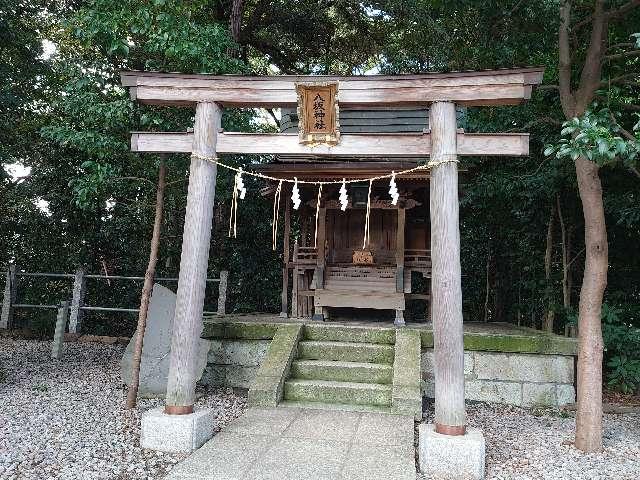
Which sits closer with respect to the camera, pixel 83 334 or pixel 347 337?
pixel 347 337

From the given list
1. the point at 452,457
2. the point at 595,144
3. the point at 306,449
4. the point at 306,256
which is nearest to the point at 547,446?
the point at 452,457

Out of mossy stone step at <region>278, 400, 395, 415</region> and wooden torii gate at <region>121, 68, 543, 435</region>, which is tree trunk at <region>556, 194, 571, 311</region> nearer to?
mossy stone step at <region>278, 400, 395, 415</region>

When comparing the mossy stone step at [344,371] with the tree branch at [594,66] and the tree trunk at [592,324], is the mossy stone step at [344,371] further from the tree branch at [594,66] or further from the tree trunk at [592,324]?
the tree branch at [594,66]

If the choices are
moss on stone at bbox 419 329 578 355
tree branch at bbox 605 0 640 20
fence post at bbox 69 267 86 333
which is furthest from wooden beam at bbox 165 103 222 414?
fence post at bbox 69 267 86 333

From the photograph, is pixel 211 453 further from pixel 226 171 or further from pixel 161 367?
pixel 226 171

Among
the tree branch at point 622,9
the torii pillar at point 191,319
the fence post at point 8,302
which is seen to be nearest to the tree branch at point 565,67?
the tree branch at point 622,9

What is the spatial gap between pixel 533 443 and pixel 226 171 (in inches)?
249

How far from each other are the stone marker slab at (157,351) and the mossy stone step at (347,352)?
1.47 metres

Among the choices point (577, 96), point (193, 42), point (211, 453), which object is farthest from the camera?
point (193, 42)

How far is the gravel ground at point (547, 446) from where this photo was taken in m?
4.69

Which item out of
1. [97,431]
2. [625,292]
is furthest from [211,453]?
[625,292]

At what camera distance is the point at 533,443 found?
555cm

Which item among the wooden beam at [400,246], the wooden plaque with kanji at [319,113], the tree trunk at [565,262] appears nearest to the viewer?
the wooden plaque with kanji at [319,113]

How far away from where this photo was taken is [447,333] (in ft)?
15.7
